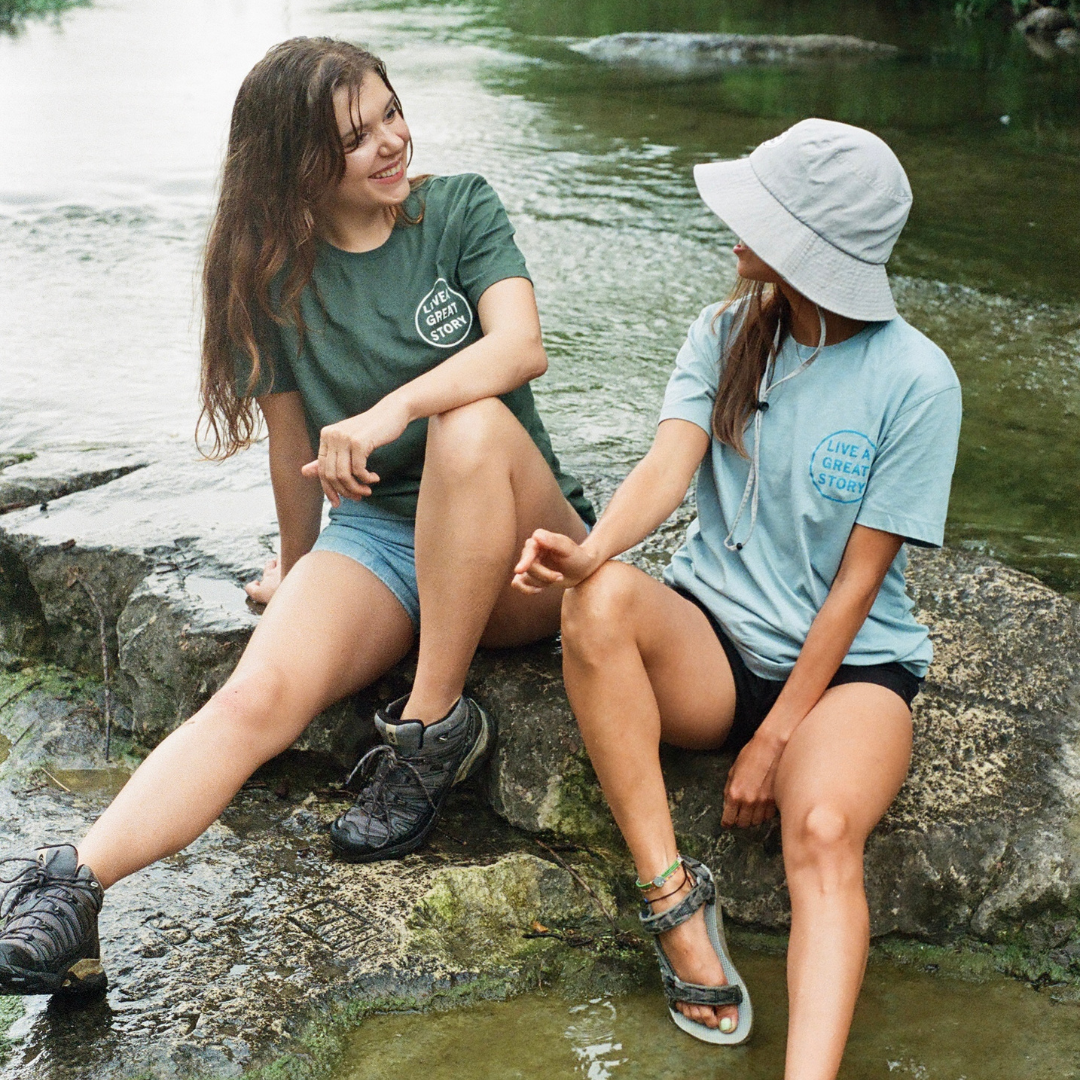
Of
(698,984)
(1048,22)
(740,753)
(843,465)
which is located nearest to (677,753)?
(740,753)

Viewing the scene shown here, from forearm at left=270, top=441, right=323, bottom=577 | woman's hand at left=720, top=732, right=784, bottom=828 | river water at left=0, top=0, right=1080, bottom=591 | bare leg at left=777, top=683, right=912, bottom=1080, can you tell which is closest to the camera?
bare leg at left=777, top=683, right=912, bottom=1080

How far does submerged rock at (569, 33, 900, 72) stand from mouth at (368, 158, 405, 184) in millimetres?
8971

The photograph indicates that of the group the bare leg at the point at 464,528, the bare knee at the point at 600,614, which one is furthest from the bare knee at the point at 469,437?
the bare knee at the point at 600,614

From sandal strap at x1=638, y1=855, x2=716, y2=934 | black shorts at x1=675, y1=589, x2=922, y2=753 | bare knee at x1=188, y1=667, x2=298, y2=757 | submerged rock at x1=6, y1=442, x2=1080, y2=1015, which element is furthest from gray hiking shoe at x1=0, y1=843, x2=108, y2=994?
black shorts at x1=675, y1=589, x2=922, y2=753

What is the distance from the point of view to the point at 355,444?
203 centimetres

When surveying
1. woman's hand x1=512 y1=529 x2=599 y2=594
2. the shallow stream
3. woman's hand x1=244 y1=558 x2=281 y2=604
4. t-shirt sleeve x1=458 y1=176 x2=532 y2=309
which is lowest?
the shallow stream

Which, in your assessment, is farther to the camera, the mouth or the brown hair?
the mouth

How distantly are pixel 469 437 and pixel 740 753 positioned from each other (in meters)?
0.64

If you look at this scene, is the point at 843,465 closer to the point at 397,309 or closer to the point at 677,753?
the point at 677,753

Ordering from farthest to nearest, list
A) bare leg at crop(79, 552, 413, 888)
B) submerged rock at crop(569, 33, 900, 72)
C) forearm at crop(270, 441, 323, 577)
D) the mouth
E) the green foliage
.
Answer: the green foliage, submerged rock at crop(569, 33, 900, 72), forearm at crop(270, 441, 323, 577), the mouth, bare leg at crop(79, 552, 413, 888)

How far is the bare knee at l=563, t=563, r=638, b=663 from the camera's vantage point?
1877mm

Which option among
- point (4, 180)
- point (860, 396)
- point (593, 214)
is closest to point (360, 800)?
point (860, 396)

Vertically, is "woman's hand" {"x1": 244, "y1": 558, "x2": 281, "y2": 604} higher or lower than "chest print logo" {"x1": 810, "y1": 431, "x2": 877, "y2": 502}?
lower

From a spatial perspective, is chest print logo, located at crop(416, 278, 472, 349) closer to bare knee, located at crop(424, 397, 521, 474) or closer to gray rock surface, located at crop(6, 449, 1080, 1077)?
bare knee, located at crop(424, 397, 521, 474)
